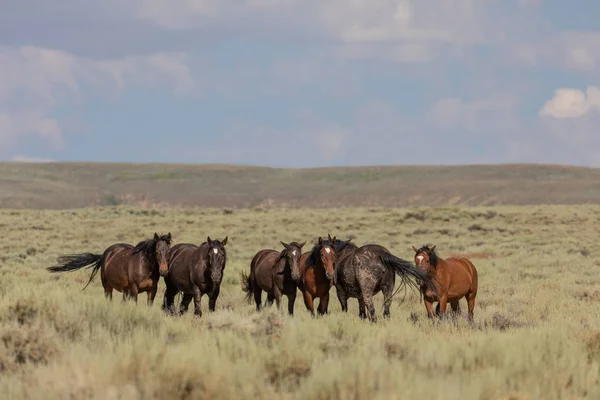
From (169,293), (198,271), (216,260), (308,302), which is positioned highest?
(216,260)

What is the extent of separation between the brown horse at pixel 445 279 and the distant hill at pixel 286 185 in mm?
83715

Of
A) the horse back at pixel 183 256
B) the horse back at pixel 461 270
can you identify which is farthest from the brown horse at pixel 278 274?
the horse back at pixel 461 270

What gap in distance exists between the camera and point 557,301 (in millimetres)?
16297

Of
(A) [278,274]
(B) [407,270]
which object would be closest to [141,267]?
(A) [278,274]

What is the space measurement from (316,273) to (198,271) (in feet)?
6.38

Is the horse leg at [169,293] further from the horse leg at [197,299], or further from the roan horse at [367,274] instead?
the roan horse at [367,274]

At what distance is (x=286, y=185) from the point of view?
445ft

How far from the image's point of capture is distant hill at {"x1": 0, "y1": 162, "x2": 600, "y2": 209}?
4220 inches

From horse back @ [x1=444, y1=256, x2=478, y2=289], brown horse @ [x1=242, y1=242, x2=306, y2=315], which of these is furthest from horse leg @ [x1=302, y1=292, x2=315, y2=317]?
horse back @ [x1=444, y1=256, x2=478, y2=289]

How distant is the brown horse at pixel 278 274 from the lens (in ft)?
42.8

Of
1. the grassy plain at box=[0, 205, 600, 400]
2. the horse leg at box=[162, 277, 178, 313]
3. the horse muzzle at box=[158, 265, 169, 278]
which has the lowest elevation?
the horse leg at box=[162, 277, 178, 313]

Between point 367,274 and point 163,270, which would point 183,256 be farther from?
Answer: point 367,274

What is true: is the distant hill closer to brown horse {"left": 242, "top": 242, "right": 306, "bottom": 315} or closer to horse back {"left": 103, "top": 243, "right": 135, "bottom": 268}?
brown horse {"left": 242, "top": 242, "right": 306, "bottom": 315}

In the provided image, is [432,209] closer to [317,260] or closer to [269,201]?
[317,260]
